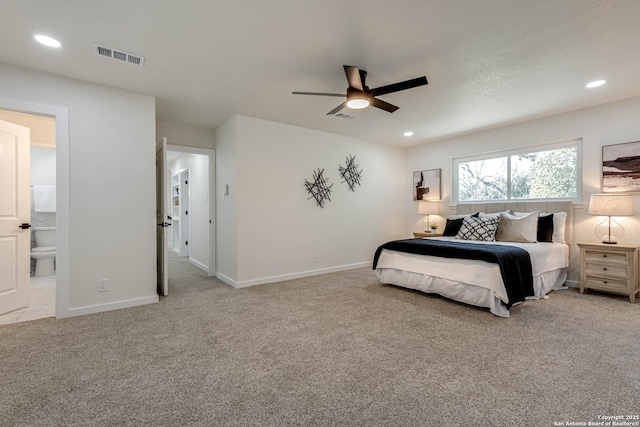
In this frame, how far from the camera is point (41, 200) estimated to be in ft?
16.4

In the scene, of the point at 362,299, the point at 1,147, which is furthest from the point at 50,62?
the point at 362,299

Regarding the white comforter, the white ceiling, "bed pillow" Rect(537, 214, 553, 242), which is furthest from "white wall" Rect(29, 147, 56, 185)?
"bed pillow" Rect(537, 214, 553, 242)

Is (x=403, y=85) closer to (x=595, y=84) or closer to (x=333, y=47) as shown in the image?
(x=333, y=47)

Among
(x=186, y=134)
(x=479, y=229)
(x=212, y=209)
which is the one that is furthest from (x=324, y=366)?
(x=186, y=134)

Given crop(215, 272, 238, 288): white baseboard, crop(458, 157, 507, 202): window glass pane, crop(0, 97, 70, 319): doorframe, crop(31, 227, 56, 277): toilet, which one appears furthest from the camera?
crop(458, 157, 507, 202): window glass pane

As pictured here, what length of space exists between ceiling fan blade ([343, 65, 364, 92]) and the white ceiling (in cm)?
21

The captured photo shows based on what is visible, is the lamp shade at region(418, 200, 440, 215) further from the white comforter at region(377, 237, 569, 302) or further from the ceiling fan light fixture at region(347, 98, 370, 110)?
the ceiling fan light fixture at region(347, 98, 370, 110)

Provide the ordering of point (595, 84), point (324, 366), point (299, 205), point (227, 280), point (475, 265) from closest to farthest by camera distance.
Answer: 1. point (324, 366)
2. point (475, 265)
3. point (595, 84)
4. point (227, 280)
5. point (299, 205)

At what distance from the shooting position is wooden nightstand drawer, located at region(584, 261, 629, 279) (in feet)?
11.2

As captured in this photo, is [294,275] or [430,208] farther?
[430,208]

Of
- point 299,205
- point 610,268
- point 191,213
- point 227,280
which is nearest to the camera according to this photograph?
point 610,268

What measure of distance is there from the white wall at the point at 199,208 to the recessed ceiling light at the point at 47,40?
2.70m

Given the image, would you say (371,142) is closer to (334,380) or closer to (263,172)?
(263,172)

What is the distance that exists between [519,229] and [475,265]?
143cm
